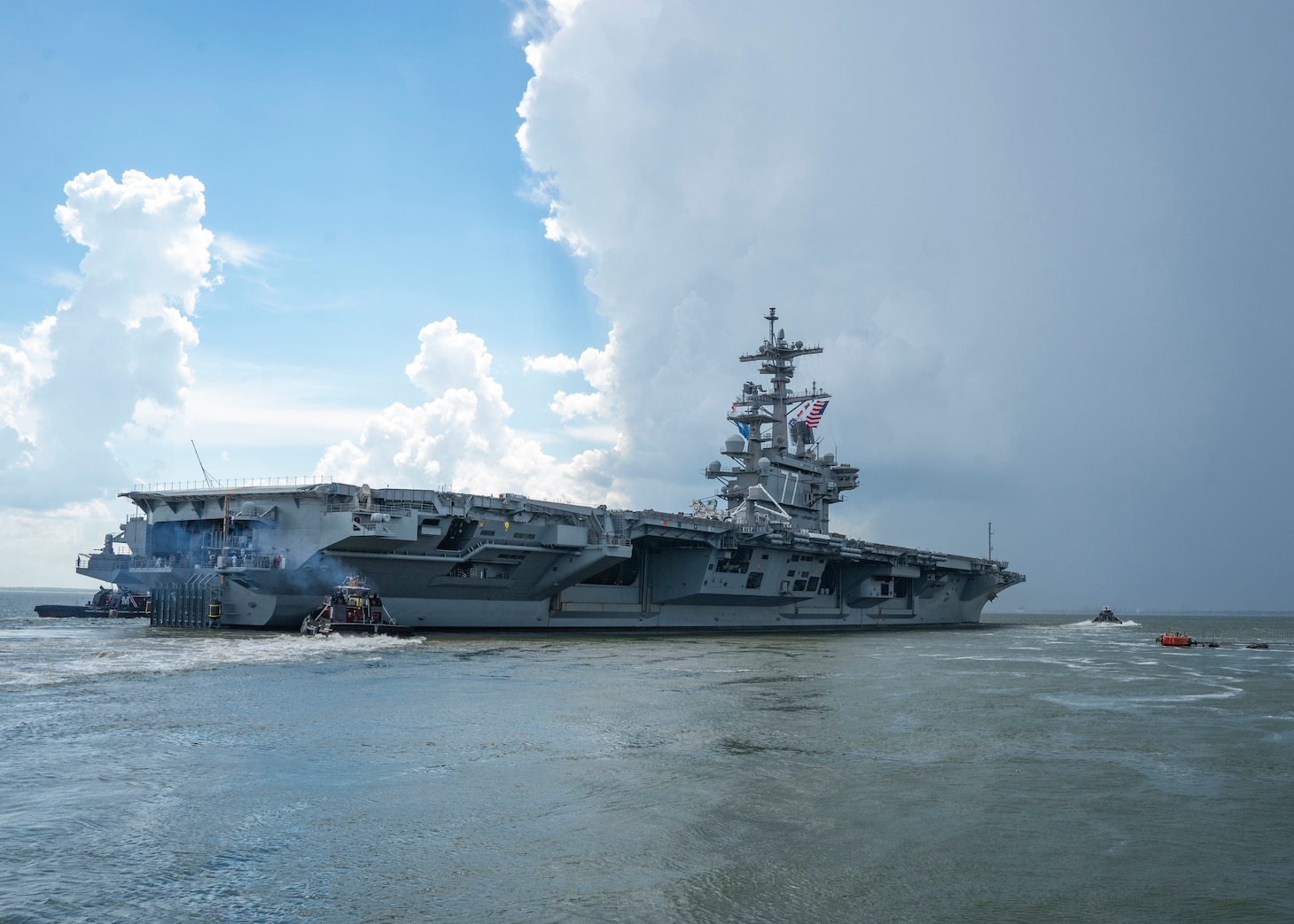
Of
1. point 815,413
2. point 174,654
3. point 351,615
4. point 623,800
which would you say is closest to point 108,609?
point 351,615

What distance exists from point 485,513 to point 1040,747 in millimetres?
18254

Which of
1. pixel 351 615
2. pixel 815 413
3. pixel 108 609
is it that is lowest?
pixel 108 609

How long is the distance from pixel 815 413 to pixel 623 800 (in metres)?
37.5

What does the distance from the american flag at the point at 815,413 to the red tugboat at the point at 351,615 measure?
24.6m

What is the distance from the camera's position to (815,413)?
44.8 meters

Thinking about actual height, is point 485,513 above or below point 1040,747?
above

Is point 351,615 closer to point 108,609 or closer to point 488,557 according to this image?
point 488,557

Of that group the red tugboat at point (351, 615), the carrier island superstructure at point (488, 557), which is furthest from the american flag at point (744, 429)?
the red tugboat at point (351, 615)

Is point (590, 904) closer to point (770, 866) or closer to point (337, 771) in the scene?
point (770, 866)

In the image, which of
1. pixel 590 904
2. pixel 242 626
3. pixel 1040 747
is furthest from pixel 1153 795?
pixel 242 626

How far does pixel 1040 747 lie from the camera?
37.8 ft

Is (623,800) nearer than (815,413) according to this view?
Yes

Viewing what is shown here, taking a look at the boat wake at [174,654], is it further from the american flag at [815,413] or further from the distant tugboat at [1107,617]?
the distant tugboat at [1107,617]

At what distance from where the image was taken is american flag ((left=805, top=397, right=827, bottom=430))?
4456 centimetres
